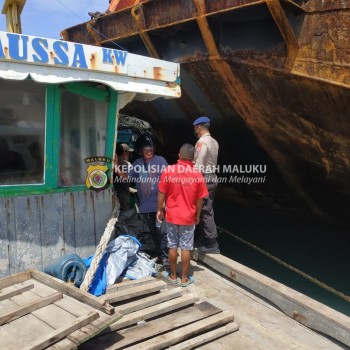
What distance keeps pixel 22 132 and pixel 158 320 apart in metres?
2.19

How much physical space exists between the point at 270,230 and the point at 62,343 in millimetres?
6513

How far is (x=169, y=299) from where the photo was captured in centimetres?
373

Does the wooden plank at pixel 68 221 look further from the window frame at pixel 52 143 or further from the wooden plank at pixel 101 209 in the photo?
the wooden plank at pixel 101 209

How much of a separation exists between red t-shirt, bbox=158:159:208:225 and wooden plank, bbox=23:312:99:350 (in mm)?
1559

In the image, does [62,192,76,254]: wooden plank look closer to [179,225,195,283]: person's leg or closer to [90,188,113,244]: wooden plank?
[90,188,113,244]: wooden plank

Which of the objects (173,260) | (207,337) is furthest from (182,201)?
(207,337)

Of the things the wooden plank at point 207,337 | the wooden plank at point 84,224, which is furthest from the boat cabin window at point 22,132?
the wooden plank at point 207,337

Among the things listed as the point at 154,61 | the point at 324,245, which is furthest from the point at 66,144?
the point at 324,245

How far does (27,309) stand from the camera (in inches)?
117

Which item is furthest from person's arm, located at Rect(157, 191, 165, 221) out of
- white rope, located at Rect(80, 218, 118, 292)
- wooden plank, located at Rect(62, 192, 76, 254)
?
wooden plank, located at Rect(62, 192, 76, 254)

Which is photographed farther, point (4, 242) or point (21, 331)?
point (4, 242)

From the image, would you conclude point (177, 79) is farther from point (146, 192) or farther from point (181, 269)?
point (181, 269)

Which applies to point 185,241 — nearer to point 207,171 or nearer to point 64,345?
point 207,171

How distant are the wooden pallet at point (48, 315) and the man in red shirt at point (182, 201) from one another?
1.35m
